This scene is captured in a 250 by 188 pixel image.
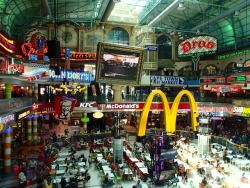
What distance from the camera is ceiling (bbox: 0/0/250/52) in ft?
85.6

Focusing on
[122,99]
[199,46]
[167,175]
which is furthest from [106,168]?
[199,46]

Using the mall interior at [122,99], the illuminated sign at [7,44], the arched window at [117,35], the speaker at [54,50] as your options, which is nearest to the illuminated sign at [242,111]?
the mall interior at [122,99]

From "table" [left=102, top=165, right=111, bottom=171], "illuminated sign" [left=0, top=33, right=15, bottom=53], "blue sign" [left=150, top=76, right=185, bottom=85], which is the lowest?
"table" [left=102, top=165, right=111, bottom=171]

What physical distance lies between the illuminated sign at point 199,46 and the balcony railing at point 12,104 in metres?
14.8

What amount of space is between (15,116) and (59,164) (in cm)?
512

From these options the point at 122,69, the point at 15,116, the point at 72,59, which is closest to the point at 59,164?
the point at 15,116

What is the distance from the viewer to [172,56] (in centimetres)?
3409

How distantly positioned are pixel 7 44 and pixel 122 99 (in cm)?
1354

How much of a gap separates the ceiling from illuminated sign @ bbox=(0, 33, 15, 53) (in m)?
7.26

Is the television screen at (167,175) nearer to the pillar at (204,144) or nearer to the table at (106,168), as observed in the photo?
the table at (106,168)

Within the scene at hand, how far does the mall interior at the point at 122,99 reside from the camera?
14547 millimetres

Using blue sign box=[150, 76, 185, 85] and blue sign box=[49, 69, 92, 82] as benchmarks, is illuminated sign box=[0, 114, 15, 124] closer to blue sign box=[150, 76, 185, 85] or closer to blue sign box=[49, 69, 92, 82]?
blue sign box=[49, 69, 92, 82]

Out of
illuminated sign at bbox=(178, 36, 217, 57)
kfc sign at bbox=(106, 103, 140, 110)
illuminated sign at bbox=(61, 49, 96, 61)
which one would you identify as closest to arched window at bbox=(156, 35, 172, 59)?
illuminated sign at bbox=(61, 49, 96, 61)

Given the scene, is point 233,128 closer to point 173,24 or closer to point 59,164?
point 173,24
